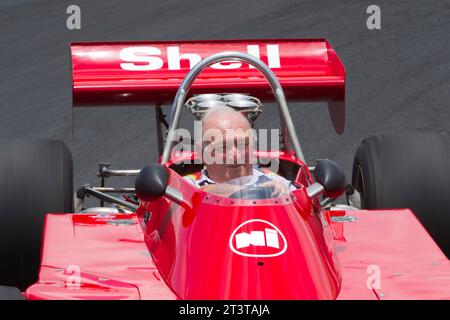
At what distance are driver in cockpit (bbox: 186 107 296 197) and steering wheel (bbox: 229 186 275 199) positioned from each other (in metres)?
0.03

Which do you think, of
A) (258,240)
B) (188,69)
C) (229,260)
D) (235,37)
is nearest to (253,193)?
(258,240)

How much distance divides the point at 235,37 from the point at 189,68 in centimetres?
574

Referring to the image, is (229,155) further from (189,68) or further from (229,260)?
(189,68)

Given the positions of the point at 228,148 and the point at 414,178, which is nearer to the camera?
the point at 228,148

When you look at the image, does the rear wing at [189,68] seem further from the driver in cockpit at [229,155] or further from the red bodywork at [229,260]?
the driver in cockpit at [229,155]

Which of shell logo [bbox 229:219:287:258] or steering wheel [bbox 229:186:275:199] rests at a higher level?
steering wheel [bbox 229:186:275:199]

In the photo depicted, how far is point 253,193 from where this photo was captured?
4570 mm

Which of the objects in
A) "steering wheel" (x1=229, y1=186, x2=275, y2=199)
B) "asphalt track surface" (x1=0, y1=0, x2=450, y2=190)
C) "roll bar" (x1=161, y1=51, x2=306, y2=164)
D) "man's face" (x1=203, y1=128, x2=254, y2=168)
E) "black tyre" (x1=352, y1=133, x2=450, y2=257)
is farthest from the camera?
"asphalt track surface" (x1=0, y1=0, x2=450, y2=190)

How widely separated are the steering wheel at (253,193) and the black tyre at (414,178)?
1558mm

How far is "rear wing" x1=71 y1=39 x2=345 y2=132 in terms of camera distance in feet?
21.3

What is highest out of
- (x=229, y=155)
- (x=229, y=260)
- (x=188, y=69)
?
(x=188, y=69)

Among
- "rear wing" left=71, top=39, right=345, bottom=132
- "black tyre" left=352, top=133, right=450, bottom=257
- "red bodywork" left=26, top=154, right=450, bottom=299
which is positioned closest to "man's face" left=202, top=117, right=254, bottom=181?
"red bodywork" left=26, top=154, right=450, bottom=299

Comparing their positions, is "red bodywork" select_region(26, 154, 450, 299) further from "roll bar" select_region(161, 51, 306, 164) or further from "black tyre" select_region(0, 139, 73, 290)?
"roll bar" select_region(161, 51, 306, 164)

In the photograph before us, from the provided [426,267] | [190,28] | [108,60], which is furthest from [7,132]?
[426,267]
